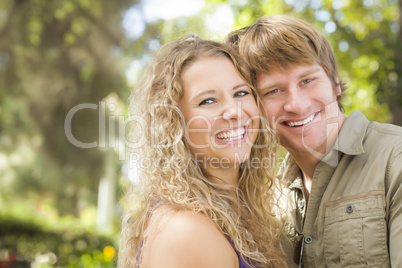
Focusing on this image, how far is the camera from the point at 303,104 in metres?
2.87

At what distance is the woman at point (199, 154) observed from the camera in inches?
88.1

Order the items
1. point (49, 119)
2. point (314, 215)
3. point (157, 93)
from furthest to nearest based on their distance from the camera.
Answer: point (49, 119) → point (314, 215) → point (157, 93)

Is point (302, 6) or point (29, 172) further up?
point (302, 6)

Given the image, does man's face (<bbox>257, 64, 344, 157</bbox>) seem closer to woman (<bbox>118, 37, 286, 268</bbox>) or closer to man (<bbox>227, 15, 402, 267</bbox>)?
man (<bbox>227, 15, 402, 267</bbox>)

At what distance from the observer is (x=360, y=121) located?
9.14 feet

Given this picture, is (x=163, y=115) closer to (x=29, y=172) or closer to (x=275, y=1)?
(x=275, y=1)

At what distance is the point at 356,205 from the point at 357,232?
0.47 ft

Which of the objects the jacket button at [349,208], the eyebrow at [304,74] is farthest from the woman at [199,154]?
the jacket button at [349,208]

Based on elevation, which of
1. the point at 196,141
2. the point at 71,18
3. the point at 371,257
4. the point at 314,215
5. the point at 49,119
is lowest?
the point at 371,257

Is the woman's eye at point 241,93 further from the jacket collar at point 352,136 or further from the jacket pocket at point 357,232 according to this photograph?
the jacket pocket at point 357,232

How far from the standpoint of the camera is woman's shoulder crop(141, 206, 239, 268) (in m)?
2.01

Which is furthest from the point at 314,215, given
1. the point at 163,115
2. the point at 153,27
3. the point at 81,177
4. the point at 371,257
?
the point at 81,177

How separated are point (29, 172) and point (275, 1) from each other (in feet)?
52.0

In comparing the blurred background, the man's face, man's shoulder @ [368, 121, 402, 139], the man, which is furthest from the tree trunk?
the blurred background
